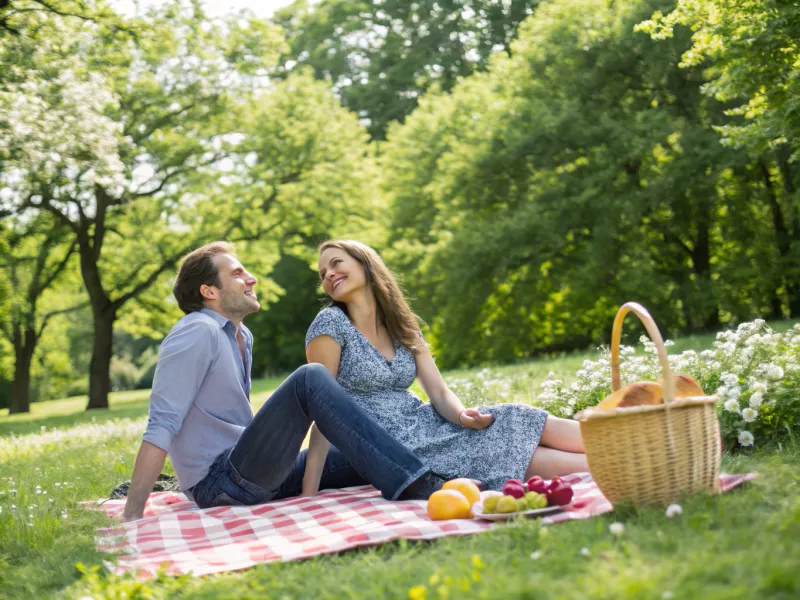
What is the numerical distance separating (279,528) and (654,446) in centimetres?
183

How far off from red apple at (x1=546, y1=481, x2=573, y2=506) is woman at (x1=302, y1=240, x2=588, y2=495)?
926 mm

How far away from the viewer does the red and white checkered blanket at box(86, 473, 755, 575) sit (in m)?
3.52

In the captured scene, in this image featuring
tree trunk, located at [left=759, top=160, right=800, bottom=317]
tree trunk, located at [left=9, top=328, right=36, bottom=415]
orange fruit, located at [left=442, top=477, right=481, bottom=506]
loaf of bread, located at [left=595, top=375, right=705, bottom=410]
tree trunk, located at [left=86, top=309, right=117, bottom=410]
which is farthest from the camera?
tree trunk, located at [left=9, top=328, right=36, bottom=415]

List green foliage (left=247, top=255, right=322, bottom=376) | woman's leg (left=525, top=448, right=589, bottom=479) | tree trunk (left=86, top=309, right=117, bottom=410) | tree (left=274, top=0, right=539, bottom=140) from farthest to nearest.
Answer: green foliage (left=247, top=255, right=322, bottom=376), tree (left=274, top=0, right=539, bottom=140), tree trunk (left=86, top=309, right=117, bottom=410), woman's leg (left=525, top=448, right=589, bottom=479)

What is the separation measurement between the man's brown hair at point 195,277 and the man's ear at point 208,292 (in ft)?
0.09

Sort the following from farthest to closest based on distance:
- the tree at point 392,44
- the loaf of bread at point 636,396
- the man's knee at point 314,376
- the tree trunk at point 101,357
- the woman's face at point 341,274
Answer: the tree at point 392,44, the tree trunk at point 101,357, the woman's face at point 341,274, the man's knee at point 314,376, the loaf of bread at point 636,396

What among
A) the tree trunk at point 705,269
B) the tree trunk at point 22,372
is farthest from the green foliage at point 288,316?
the tree trunk at point 705,269

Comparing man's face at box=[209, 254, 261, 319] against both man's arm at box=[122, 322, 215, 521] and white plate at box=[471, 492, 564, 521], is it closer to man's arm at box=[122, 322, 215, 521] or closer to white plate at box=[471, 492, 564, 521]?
man's arm at box=[122, 322, 215, 521]

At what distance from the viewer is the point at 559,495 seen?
3.72 meters

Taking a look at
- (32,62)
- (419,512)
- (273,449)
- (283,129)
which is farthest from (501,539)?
(283,129)

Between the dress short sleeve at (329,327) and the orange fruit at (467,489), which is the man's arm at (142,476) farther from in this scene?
the orange fruit at (467,489)

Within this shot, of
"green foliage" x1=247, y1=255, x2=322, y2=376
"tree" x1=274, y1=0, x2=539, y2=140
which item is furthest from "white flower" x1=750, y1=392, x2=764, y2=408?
"green foliage" x1=247, y1=255, x2=322, y2=376

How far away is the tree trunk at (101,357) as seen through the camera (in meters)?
21.5

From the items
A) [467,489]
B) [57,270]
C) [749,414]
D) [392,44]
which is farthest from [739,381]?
[392,44]
